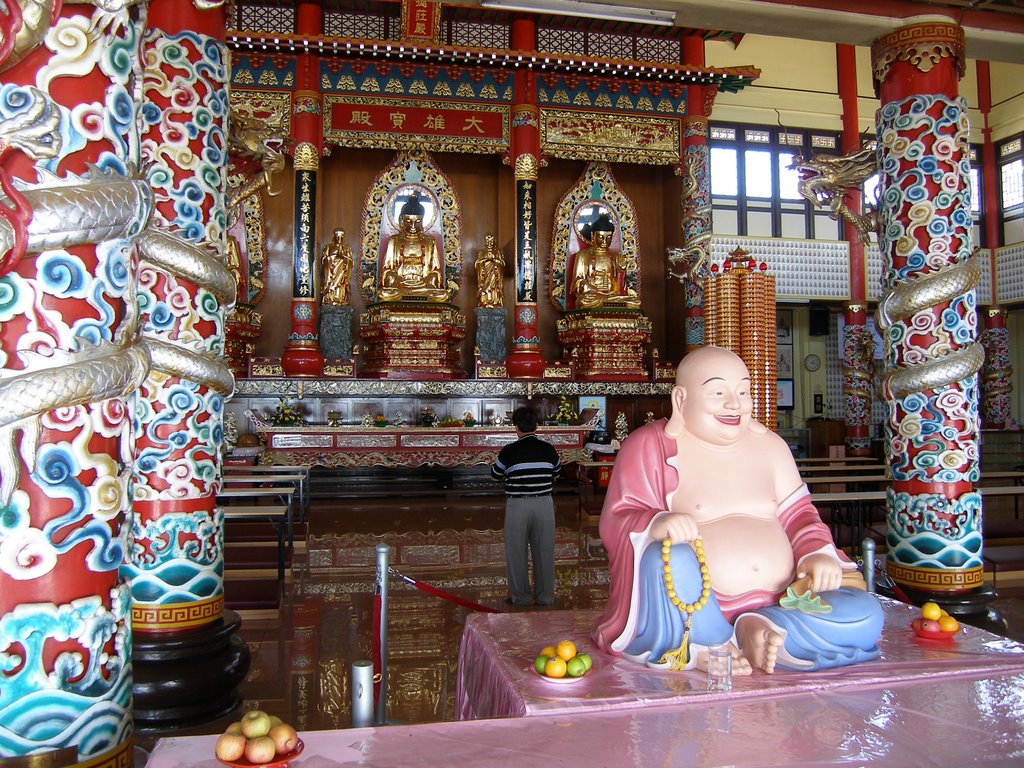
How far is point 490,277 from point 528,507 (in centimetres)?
683

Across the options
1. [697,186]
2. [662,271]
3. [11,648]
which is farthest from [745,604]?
[662,271]

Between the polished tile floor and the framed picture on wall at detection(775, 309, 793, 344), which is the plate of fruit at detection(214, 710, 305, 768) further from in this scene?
the framed picture on wall at detection(775, 309, 793, 344)

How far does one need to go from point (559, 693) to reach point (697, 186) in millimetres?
10221

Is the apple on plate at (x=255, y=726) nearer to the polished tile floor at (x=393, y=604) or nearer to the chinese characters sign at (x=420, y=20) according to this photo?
the polished tile floor at (x=393, y=604)

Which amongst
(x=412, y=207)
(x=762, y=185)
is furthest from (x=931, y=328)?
(x=762, y=185)

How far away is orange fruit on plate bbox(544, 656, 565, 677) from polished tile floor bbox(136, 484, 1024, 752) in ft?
3.57

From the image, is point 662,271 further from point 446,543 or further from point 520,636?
point 520,636

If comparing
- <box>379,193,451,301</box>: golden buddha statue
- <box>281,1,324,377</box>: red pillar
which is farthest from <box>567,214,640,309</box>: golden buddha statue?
<box>281,1,324,377</box>: red pillar

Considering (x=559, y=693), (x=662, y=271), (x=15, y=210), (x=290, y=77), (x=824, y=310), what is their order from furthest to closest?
(x=824, y=310) → (x=662, y=271) → (x=290, y=77) → (x=559, y=693) → (x=15, y=210)

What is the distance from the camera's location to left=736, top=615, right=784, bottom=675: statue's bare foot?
234cm

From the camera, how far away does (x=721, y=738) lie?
6.36ft

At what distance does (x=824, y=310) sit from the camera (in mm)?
14969

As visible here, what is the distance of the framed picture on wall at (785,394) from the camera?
49.6ft

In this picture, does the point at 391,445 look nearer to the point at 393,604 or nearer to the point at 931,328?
the point at 393,604
